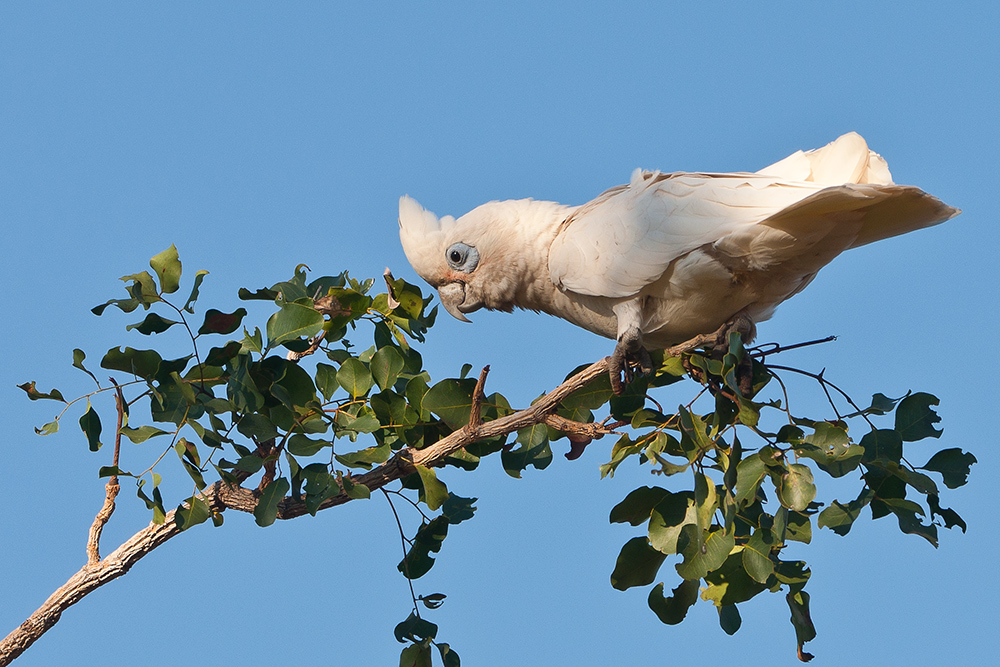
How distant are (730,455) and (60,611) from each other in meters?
2.03

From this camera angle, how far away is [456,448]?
250 cm

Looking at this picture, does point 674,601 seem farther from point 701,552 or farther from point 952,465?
point 952,465

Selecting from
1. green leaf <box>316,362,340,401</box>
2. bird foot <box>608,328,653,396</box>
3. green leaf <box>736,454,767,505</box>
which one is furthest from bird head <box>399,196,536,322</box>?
green leaf <box>736,454,767,505</box>

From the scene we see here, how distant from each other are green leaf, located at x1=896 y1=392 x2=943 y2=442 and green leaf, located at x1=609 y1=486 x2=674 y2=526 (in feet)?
2.23

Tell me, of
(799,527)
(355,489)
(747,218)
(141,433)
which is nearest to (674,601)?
(799,527)

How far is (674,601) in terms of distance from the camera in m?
2.65

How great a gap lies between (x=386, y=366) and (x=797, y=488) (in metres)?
1.19

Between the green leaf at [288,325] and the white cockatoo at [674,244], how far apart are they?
0.91 metres

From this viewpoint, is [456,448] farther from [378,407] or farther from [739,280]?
[739,280]

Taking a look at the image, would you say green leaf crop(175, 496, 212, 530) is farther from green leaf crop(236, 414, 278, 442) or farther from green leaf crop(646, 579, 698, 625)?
green leaf crop(646, 579, 698, 625)

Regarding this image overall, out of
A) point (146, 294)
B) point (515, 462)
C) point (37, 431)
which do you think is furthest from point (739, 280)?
point (37, 431)

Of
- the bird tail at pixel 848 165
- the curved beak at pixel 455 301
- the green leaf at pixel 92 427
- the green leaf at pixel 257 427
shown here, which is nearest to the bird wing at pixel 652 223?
the bird tail at pixel 848 165

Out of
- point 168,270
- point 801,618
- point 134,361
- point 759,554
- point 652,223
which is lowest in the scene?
point 801,618

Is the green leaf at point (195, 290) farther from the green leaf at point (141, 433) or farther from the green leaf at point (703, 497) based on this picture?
the green leaf at point (703, 497)
